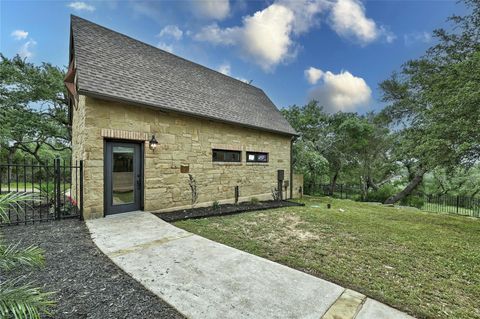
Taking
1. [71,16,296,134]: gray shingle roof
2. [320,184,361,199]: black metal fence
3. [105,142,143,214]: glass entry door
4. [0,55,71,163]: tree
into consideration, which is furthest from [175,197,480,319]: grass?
[0,55,71,163]: tree

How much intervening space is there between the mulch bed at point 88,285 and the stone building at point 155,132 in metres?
2.00

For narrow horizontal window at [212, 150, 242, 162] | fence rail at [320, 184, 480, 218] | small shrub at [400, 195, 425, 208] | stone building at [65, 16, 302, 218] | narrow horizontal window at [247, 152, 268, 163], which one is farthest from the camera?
small shrub at [400, 195, 425, 208]

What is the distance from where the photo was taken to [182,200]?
7016mm

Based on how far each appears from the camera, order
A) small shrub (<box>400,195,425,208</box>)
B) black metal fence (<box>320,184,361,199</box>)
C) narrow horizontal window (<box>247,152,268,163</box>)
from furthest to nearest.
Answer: black metal fence (<box>320,184,361,199</box>) → small shrub (<box>400,195,425,208</box>) → narrow horizontal window (<box>247,152,268,163</box>)

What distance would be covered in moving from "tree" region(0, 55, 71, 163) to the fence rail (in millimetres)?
18247

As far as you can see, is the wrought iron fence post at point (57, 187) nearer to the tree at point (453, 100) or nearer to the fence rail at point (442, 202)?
the tree at point (453, 100)

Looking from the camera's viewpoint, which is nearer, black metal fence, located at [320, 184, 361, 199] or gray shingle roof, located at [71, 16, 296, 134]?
gray shingle roof, located at [71, 16, 296, 134]

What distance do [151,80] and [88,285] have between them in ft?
21.4

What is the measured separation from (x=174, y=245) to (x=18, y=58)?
50.5 ft

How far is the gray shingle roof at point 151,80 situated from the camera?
5.81 meters

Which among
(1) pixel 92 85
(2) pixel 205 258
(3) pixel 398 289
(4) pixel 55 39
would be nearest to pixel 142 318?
(2) pixel 205 258

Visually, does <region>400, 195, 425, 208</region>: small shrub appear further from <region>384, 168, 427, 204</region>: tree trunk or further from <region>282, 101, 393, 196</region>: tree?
<region>282, 101, 393, 196</region>: tree

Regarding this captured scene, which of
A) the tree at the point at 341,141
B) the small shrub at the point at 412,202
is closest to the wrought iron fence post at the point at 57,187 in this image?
the tree at the point at 341,141

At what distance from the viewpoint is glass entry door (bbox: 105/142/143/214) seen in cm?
565
